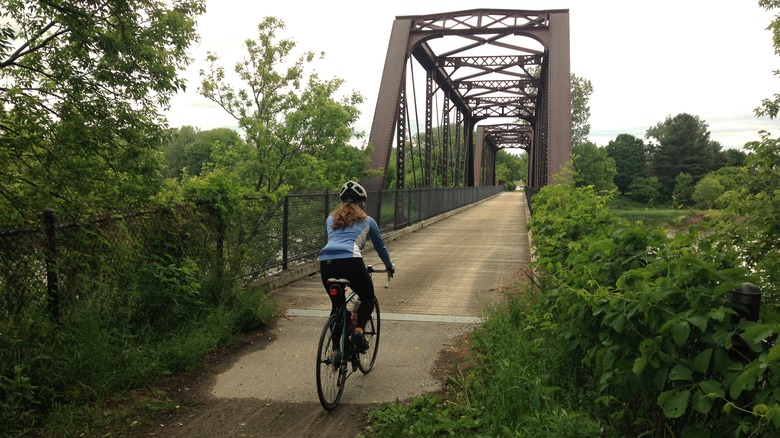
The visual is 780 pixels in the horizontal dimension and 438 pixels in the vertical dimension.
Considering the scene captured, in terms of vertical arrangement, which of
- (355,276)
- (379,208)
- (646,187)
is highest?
(355,276)

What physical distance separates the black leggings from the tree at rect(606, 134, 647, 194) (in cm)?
10106

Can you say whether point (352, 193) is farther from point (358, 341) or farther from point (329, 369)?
point (329, 369)

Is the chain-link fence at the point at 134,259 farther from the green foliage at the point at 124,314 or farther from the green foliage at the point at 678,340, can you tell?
the green foliage at the point at 678,340

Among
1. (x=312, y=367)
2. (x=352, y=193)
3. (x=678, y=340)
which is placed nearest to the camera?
(x=678, y=340)

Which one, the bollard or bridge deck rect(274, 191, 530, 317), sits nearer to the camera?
the bollard

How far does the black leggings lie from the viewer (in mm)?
3918

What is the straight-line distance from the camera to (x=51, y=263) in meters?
4.02

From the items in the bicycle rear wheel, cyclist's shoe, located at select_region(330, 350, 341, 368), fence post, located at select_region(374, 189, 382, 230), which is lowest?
the bicycle rear wheel

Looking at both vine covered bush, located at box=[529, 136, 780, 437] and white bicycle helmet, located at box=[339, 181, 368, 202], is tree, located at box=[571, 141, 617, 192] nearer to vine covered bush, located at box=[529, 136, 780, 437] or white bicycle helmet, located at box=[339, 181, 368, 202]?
white bicycle helmet, located at box=[339, 181, 368, 202]

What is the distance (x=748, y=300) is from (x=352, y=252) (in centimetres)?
254

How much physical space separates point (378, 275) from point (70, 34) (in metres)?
5.54

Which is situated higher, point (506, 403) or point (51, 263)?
point (51, 263)

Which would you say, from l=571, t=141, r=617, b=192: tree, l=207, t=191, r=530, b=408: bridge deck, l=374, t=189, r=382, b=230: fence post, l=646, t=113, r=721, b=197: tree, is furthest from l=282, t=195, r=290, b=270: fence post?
l=646, t=113, r=721, b=197: tree

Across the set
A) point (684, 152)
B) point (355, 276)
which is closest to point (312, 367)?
point (355, 276)
